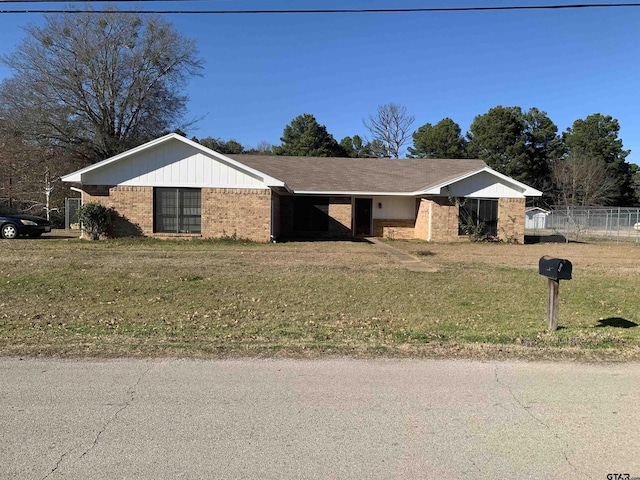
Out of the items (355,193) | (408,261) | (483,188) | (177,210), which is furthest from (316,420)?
(483,188)

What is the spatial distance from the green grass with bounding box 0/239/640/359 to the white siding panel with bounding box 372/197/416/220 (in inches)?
387

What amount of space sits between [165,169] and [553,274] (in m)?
15.3

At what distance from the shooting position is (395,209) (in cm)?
2391

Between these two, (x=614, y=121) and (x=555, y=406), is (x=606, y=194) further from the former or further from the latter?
(x=555, y=406)

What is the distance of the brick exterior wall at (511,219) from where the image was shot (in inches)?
858

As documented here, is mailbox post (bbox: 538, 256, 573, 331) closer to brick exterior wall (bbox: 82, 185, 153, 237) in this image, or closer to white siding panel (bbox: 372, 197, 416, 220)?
brick exterior wall (bbox: 82, 185, 153, 237)

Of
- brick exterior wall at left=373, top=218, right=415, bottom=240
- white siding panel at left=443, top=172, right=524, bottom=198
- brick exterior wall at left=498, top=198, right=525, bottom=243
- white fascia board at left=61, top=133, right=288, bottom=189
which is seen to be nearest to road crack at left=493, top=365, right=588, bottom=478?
white fascia board at left=61, top=133, right=288, bottom=189

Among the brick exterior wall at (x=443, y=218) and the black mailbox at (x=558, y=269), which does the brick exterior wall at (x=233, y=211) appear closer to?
the brick exterior wall at (x=443, y=218)

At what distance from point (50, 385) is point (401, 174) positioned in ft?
75.5

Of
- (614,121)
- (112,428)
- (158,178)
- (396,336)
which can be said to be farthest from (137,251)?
(614,121)

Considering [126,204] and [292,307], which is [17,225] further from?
[292,307]

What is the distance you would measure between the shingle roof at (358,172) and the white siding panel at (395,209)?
0.86 m

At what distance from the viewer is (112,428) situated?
3363 millimetres

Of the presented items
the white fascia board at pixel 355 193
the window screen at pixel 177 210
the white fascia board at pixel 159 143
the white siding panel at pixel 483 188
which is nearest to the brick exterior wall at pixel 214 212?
the window screen at pixel 177 210
